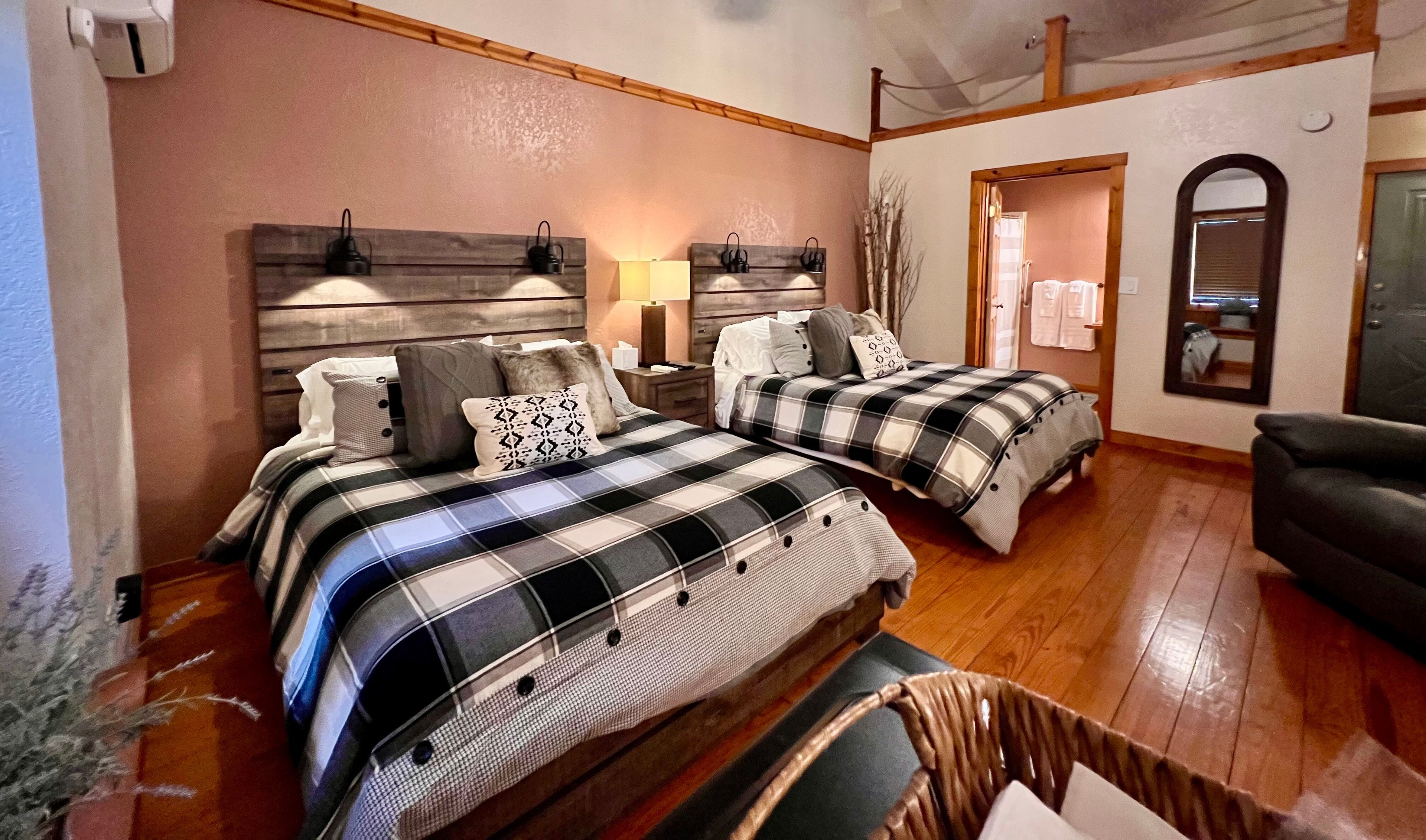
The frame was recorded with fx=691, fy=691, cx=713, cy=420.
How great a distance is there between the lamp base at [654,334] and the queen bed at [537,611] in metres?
1.43

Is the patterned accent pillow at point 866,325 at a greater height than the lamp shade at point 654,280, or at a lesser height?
lesser

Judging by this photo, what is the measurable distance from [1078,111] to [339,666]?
5.39 m

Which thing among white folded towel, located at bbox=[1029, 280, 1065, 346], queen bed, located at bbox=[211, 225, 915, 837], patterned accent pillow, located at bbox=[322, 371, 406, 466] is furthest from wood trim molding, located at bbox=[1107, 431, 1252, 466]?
patterned accent pillow, located at bbox=[322, 371, 406, 466]

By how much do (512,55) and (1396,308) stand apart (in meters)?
5.92

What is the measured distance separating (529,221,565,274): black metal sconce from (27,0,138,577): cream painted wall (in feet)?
5.51

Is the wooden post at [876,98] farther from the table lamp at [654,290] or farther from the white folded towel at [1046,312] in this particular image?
the table lamp at [654,290]

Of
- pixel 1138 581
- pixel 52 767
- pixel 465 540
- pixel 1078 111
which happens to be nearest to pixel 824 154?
pixel 1078 111

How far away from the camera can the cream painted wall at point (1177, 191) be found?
12.9 feet

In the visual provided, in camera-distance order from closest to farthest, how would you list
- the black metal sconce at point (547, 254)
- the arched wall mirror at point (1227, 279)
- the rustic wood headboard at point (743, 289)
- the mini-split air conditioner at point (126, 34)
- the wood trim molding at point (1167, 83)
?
the mini-split air conditioner at point (126, 34)
the black metal sconce at point (547, 254)
the wood trim molding at point (1167, 83)
the arched wall mirror at point (1227, 279)
the rustic wood headboard at point (743, 289)

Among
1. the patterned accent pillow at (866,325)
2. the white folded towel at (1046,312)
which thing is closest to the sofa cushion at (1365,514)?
the patterned accent pillow at (866,325)

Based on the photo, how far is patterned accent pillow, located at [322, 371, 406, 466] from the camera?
236 centimetres

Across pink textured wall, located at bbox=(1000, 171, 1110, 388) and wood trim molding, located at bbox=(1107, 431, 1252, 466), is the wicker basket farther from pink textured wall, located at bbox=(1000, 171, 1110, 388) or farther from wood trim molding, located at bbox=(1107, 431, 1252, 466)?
pink textured wall, located at bbox=(1000, 171, 1110, 388)

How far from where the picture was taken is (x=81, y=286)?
138 cm

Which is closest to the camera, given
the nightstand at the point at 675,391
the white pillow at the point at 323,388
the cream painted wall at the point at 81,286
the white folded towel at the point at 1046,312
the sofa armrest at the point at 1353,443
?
the cream painted wall at the point at 81,286
